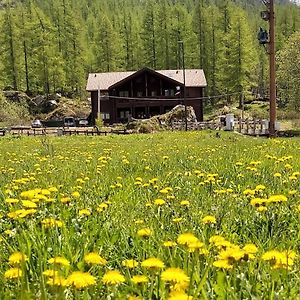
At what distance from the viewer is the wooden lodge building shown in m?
58.9

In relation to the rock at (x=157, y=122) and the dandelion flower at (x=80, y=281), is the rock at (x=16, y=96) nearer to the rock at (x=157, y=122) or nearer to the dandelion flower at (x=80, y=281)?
the rock at (x=157, y=122)

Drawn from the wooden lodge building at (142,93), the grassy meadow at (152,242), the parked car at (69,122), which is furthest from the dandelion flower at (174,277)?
the parked car at (69,122)

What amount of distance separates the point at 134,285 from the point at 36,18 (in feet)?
272

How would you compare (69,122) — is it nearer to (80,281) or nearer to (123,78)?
(123,78)

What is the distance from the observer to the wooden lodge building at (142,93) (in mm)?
58906

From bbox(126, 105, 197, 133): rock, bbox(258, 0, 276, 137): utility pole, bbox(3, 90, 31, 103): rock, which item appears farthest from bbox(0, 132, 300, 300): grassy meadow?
bbox(3, 90, 31, 103): rock

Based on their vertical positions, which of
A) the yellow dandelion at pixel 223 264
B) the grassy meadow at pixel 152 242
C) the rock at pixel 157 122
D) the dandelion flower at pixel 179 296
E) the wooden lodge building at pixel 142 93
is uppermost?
the wooden lodge building at pixel 142 93

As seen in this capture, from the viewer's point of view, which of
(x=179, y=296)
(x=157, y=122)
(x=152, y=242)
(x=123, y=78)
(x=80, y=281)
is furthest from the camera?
(x=123, y=78)

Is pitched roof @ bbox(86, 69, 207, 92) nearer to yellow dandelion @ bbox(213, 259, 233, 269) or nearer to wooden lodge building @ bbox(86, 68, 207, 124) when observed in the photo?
wooden lodge building @ bbox(86, 68, 207, 124)

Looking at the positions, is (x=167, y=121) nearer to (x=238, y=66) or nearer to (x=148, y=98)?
(x=148, y=98)

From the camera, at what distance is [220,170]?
593 centimetres

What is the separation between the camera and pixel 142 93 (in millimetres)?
60531

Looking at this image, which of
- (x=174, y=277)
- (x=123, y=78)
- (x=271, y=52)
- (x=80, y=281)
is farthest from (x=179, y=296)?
(x=123, y=78)

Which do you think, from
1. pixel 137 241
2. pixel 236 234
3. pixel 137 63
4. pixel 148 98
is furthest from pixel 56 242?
pixel 137 63
